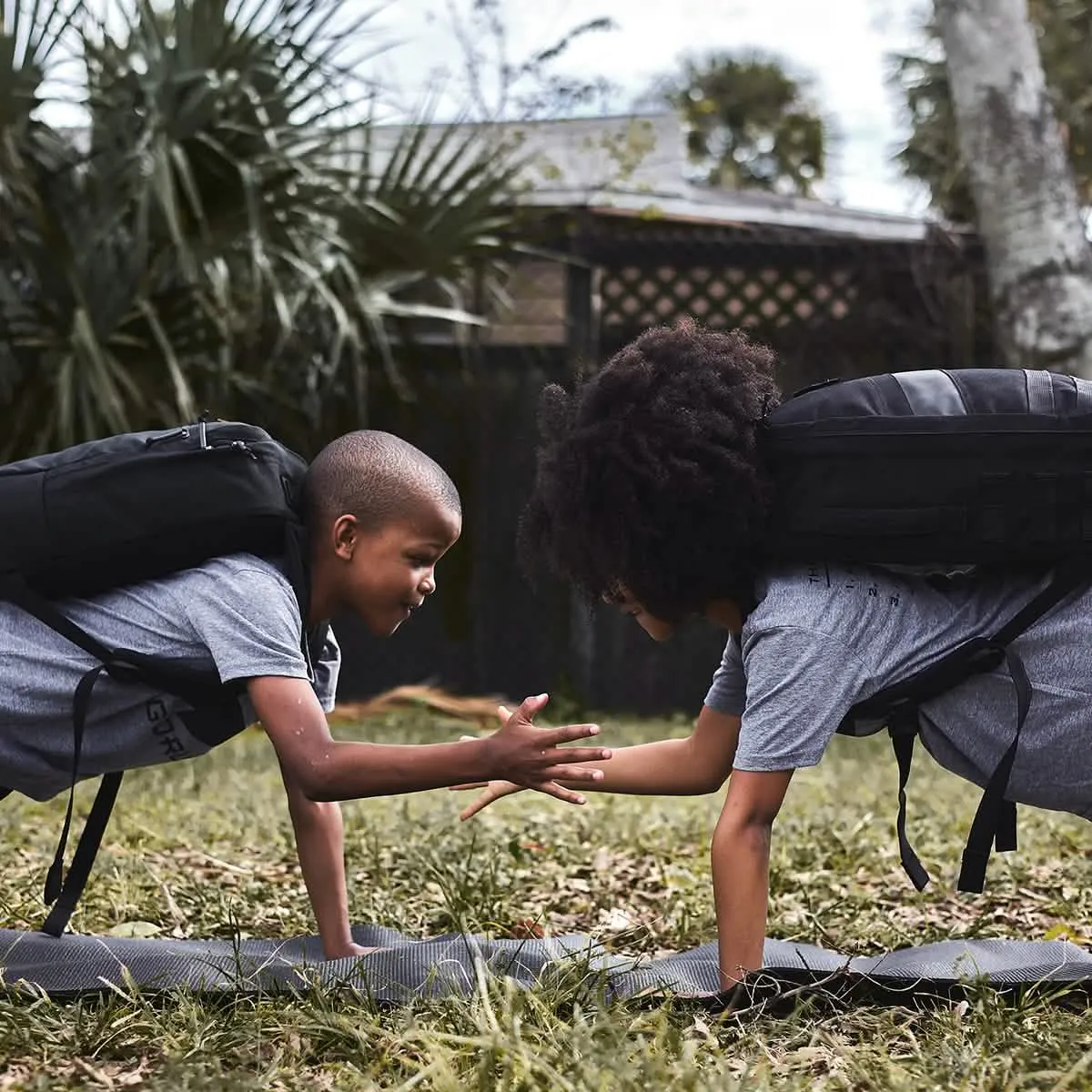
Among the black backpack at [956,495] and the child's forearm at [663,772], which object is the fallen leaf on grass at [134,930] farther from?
the black backpack at [956,495]

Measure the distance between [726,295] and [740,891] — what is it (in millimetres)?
6632

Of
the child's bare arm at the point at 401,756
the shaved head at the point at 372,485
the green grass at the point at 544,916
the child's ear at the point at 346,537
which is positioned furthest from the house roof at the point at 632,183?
the child's bare arm at the point at 401,756

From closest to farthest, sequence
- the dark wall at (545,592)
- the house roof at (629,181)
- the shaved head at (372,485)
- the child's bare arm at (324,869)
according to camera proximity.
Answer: the shaved head at (372,485) < the child's bare arm at (324,869) < the dark wall at (545,592) < the house roof at (629,181)

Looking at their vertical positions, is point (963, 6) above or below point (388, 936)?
above

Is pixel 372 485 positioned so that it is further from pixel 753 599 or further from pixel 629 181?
pixel 629 181

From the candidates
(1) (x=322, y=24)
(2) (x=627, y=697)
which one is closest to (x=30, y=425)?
(1) (x=322, y=24)

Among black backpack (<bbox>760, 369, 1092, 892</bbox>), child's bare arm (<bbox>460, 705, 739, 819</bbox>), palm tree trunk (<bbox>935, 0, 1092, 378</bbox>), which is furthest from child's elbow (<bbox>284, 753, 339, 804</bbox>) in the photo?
palm tree trunk (<bbox>935, 0, 1092, 378</bbox>)

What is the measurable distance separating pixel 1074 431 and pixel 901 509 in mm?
339

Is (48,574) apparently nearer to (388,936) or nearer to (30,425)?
(388,936)

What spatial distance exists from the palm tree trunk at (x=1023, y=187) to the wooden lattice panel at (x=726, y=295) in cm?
184

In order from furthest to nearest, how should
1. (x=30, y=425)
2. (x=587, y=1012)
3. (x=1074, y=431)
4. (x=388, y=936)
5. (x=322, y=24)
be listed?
(x=322, y=24), (x=30, y=425), (x=388, y=936), (x=1074, y=431), (x=587, y=1012)

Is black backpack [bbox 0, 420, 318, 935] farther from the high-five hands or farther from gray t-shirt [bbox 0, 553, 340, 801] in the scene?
the high-five hands

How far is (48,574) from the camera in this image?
9.09 feet

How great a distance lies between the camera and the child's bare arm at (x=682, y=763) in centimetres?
308
